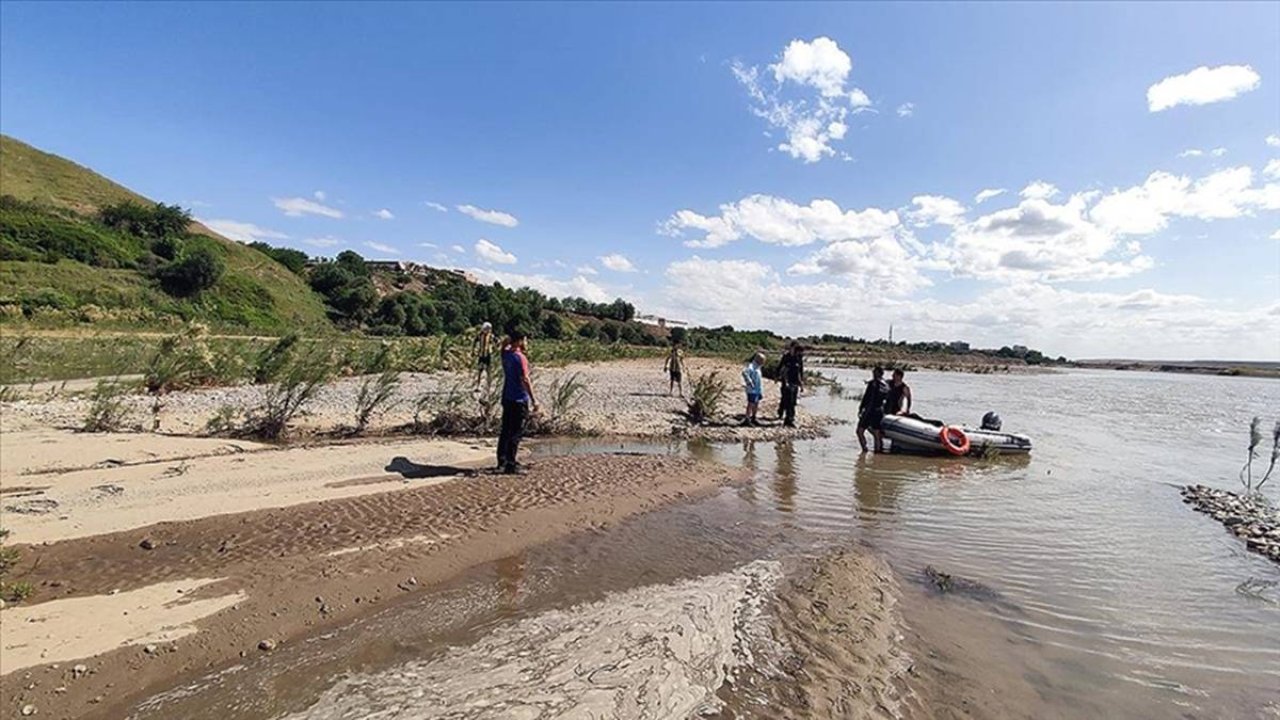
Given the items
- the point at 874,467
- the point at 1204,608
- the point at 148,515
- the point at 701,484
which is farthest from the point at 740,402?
the point at 148,515

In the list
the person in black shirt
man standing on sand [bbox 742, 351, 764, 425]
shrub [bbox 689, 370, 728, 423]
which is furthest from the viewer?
shrub [bbox 689, 370, 728, 423]

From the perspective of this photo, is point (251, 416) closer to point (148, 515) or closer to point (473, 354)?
point (148, 515)

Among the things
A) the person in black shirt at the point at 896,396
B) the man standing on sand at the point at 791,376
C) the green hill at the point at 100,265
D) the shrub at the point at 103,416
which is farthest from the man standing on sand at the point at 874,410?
the green hill at the point at 100,265

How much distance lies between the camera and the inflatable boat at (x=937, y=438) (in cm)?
1431

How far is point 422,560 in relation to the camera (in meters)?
5.88

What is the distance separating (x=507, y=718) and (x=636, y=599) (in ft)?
6.55

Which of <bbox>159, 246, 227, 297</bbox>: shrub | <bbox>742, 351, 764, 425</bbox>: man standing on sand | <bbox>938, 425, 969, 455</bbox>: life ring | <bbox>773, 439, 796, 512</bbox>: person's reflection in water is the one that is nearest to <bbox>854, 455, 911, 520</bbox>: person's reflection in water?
<bbox>773, 439, 796, 512</bbox>: person's reflection in water

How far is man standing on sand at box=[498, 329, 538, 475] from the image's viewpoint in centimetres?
922

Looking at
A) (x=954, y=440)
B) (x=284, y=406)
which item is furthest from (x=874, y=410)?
(x=284, y=406)

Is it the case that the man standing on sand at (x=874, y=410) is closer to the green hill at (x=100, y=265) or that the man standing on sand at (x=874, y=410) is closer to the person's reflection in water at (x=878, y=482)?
the person's reflection in water at (x=878, y=482)

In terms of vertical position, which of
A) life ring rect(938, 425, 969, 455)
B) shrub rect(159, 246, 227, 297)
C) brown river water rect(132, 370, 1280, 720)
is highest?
shrub rect(159, 246, 227, 297)

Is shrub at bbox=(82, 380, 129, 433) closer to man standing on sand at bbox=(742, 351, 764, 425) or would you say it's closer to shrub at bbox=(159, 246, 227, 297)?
man standing on sand at bbox=(742, 351, 764, 425)

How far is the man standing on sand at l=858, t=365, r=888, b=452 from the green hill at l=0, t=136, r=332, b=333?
40.6 metres

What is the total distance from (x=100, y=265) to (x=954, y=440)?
75467mm
